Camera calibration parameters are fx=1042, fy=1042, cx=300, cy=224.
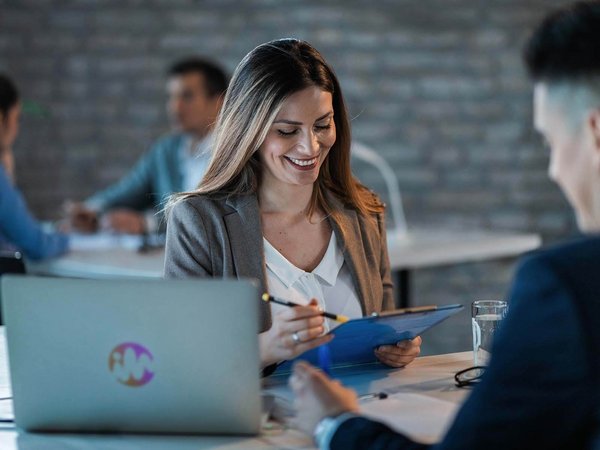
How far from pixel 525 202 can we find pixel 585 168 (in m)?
4.10

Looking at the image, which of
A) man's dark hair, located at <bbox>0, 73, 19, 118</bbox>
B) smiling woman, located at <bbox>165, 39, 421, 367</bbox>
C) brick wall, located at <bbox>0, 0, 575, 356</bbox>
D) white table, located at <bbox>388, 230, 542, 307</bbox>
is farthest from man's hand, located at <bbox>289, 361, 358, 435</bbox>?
brick wall, located at <bbox>0, 0, 575, 356</bbox>

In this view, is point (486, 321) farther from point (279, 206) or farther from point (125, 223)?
point (125, 223)

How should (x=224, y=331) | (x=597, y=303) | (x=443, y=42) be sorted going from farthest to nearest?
(x=443, y=42)
(x=224, y=331)
(x=597, y=303)

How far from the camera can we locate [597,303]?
3.94 feet

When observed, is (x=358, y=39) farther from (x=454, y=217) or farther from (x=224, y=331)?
(x=224, y=331)

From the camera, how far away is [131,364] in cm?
153

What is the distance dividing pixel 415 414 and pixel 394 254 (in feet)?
7.29

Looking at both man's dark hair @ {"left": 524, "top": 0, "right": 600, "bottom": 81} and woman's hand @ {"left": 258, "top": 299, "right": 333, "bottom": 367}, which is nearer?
man's dark hair @ {"left": 524, "top": 0, "right": 600, "bottom": 81}

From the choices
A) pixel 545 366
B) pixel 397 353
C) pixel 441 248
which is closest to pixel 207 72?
pixel 441 248

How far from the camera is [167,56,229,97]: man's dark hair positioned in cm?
470

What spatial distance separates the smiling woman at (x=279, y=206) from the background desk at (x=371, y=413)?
292 mm

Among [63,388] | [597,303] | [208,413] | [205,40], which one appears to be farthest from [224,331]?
[205,40]

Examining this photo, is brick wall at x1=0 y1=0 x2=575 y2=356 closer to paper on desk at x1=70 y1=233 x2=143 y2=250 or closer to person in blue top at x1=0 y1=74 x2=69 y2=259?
paper on desk at x1=70 y1=233 x2=143 y2=250

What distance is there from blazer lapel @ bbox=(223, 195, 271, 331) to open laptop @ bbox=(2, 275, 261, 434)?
2.05 feet
